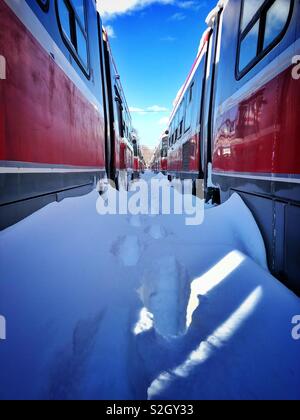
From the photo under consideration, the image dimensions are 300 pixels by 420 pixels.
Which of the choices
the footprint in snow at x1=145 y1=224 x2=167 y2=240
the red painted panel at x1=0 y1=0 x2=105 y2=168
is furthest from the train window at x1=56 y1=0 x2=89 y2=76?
the footprint in snow at x1=145 y1=224 x2=167 y2=240

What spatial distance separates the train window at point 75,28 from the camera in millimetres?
2855

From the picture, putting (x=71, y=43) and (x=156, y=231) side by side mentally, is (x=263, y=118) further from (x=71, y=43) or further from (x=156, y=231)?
(x=71, y=43)

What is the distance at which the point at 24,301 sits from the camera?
1.51 metres

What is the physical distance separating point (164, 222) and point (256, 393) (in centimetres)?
254

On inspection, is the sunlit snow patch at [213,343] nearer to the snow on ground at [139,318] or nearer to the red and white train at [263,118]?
the snow on ground at [139,318]

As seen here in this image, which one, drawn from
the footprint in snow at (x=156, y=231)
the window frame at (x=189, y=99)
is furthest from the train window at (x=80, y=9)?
the window frame at (x=189, y=99)

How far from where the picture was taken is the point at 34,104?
218 cm

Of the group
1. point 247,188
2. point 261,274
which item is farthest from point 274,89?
point 261,274

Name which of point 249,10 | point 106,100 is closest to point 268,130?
point 249,10

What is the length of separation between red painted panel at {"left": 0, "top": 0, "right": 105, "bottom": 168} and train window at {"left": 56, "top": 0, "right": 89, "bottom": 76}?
1.46ft

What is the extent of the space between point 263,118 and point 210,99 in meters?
2.60

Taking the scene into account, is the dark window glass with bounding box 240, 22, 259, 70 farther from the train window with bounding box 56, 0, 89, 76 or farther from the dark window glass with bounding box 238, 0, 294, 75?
the train window with bounding box 56, 0, 89, 76

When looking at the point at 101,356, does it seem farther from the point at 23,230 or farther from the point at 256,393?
the point at 23,230

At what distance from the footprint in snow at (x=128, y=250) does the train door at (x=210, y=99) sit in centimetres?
171
